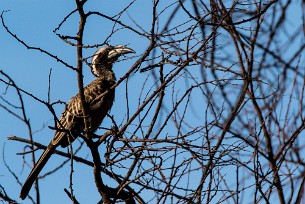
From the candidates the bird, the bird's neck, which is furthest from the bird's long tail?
the bird's neck

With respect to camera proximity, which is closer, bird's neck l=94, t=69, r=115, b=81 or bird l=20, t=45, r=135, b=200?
bird l=20, t=45, r=135, b=200

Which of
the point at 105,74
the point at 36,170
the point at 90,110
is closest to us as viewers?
the point at 90,110

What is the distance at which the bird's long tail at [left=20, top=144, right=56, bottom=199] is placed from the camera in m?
5.46

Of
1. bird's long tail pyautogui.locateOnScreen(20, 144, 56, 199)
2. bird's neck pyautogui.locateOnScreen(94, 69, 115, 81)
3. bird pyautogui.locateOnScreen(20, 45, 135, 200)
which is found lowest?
bird's long tail pyautogui.locateOnScreen(20, 144, 56, 199)

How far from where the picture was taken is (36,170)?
563cm

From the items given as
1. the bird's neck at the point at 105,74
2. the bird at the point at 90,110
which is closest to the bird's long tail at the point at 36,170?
the bird at the point at 90,110

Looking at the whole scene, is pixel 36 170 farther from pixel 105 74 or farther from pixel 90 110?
pixel 105 74

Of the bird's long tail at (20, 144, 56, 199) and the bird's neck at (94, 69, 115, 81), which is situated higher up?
the bird's neck at (94, 69, 115, 81)

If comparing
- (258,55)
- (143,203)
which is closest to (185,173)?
(143,203)

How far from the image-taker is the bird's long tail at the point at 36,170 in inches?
215

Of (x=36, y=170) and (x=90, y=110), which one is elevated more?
(x=90, y=110)

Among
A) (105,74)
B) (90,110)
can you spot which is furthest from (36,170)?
(105,74)

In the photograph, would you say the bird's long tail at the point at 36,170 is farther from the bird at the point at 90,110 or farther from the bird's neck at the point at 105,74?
the bird's neck at the point at 105,74

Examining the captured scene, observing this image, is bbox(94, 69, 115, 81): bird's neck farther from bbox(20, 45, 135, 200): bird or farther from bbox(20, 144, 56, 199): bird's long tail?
bbox(20, 144, 56, 199): bird's long tail
